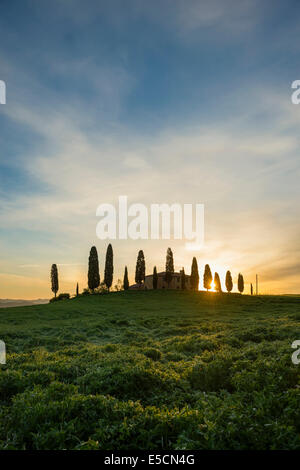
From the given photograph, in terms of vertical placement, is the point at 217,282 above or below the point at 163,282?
above

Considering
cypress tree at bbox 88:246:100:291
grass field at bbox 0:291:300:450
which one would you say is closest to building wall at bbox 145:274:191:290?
cypress tree at bbox 88:246:100:291

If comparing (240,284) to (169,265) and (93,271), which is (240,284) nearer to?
(169,265)

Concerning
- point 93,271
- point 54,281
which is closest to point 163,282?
point 93,271

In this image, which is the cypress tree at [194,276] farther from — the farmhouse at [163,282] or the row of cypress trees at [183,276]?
the farmhouse at [163,282]

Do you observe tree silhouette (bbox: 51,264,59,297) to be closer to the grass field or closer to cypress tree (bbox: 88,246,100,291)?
cypress tree (bbox: 88,246,100,291)

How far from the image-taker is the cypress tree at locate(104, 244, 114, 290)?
76.4 meters

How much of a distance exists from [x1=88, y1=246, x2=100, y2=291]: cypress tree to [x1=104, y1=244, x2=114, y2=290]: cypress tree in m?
2.46

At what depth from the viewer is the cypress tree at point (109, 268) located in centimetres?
7644

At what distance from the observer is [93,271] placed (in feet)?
246

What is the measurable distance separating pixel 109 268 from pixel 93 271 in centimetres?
457
